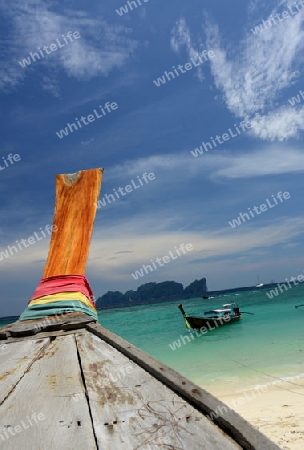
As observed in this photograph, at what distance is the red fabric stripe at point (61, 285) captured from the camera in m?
3.09

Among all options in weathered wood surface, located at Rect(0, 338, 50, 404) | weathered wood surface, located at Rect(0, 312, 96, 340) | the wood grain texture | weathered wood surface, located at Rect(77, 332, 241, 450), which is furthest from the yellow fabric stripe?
weathered wood surface, located at Rect(77, 332, 241, 450)

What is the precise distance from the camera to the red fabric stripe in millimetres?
3092

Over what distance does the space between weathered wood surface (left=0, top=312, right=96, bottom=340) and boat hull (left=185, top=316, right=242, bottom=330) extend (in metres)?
18.3

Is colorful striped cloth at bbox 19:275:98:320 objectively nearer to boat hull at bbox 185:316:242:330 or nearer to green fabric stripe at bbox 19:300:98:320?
green fabric stripe at bbox 19:300:98:320

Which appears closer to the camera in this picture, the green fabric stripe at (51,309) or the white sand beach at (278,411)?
the green fabric stripe at (51,309)

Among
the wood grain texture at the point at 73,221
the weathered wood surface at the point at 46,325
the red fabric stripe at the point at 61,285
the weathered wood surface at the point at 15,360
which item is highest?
the wood grain texture at the point at 73,221

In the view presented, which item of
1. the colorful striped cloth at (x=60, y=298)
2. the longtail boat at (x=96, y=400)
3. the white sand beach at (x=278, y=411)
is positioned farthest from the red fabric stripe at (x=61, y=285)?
the white sand beach at (x=278, y=411)

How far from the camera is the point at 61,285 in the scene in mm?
3150

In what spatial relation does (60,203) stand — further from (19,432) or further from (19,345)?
(19,432)

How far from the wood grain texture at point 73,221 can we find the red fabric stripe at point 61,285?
5.4 inches

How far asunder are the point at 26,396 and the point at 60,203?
111 inches

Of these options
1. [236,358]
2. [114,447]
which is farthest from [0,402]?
[236,358]

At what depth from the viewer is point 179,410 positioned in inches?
44.9

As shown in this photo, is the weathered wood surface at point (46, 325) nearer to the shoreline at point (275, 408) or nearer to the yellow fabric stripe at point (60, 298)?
the yellow fabric stripe at point (60, 298)
